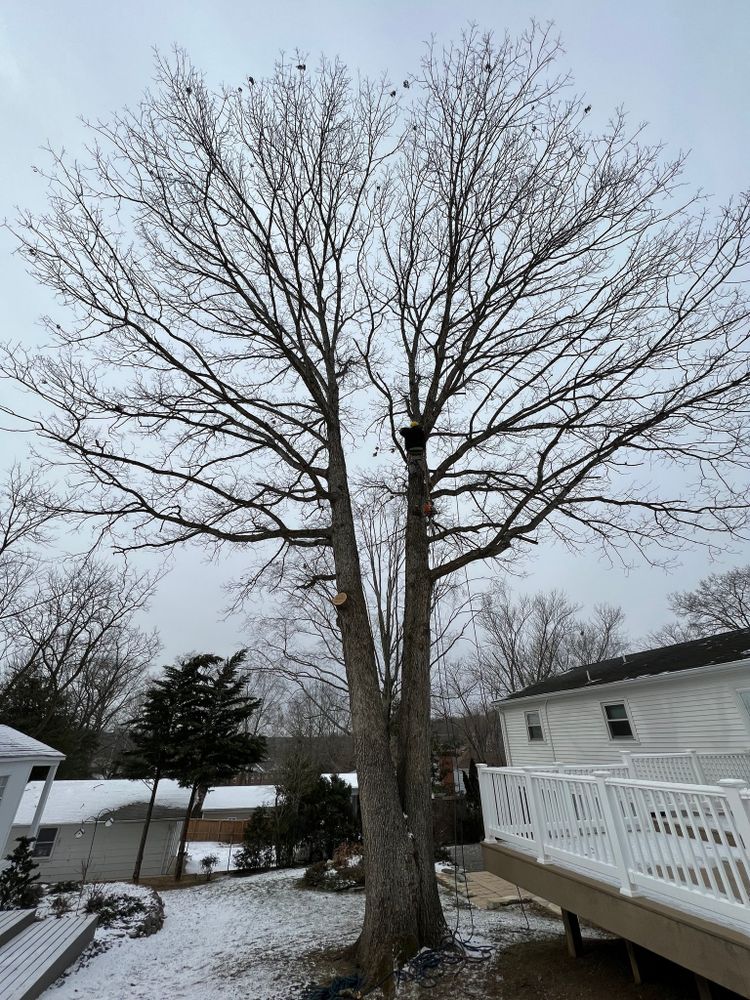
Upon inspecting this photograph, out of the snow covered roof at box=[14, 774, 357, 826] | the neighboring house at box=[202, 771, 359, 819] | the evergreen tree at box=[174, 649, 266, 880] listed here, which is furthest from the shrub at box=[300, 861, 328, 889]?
the neighboring house at box=[202, 771, 359, 819]

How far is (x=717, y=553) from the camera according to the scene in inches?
Result: 249

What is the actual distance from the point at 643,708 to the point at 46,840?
2054 cm

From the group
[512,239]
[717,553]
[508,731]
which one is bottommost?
[508,731]

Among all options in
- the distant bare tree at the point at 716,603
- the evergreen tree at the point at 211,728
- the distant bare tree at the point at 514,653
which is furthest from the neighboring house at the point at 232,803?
the distant bare tree at the point at 716,603

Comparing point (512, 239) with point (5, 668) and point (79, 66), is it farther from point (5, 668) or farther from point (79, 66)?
point (5, 668)

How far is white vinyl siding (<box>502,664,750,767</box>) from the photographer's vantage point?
9852mm

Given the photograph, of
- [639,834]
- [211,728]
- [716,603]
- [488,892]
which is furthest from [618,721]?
[716,603]

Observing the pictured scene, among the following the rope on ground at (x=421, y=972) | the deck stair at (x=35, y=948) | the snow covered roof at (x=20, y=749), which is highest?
the snow covered roof at (x=20, y=749)

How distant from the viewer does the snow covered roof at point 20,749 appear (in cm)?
→ 825

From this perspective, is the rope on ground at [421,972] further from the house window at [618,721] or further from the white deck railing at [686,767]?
the house window at [618,721]

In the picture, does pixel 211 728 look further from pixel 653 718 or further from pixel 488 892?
pixel 653 718

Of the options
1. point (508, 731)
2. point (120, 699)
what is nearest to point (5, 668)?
point (120, 699)

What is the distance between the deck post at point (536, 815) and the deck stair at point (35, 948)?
4.88m

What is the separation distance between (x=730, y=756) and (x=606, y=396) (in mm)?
6033
